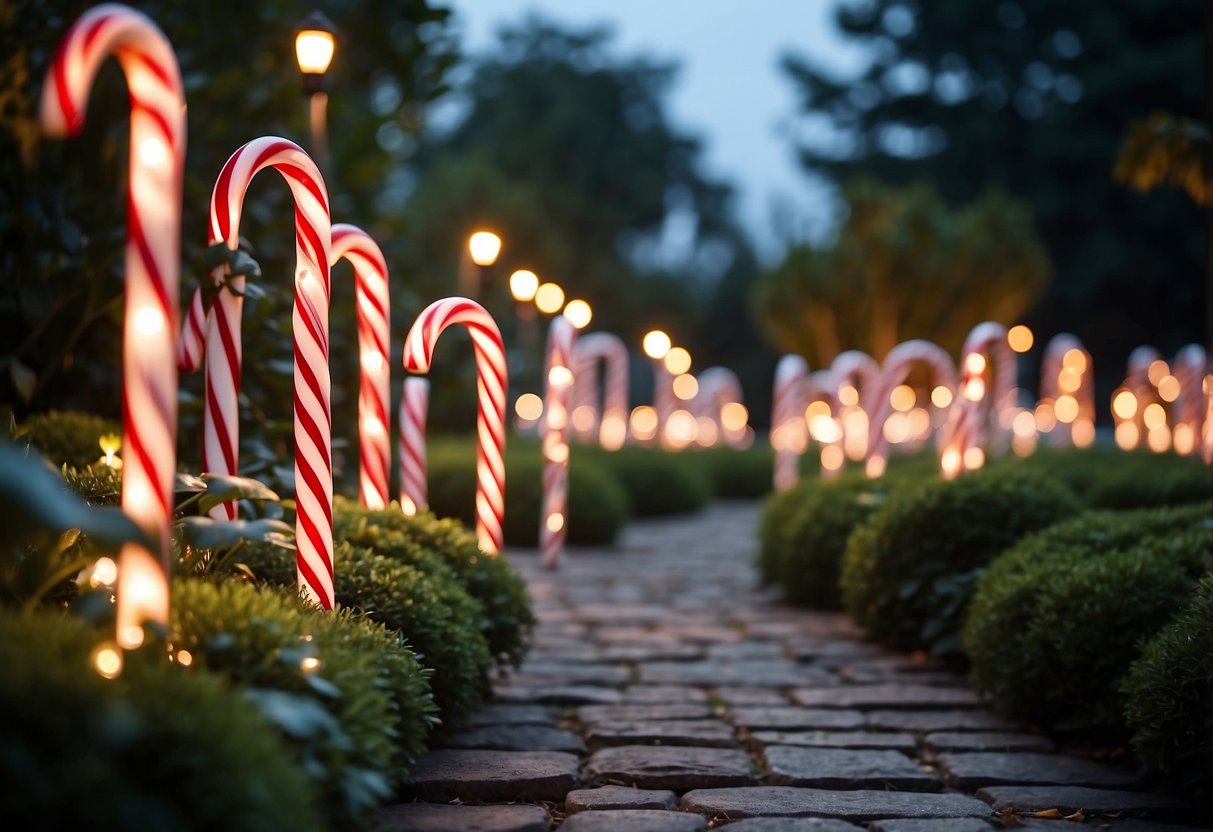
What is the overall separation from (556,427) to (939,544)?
4.09 metres

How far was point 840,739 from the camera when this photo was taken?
192 inches

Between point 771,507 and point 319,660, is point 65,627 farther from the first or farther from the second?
point 771,507

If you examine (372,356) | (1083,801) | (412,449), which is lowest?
(1083,801)

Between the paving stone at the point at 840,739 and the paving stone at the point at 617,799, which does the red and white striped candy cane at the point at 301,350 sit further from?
the paving stone at the point at 840,739

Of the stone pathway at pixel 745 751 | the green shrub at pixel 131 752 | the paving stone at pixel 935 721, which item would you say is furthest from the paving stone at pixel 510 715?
the green shrub at pixel 131 752

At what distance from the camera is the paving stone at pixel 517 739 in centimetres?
462

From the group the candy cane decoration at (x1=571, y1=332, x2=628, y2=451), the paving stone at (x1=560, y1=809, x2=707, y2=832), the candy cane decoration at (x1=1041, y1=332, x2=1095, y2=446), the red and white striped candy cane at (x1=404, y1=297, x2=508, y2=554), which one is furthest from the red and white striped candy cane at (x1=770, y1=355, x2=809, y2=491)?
the paving stone at (x1=560, y1=809, x2=707, y2=832)

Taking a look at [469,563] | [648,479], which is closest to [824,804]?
[469,563]

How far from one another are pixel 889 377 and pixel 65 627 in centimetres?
817

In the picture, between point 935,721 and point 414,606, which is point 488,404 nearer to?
point 414,606

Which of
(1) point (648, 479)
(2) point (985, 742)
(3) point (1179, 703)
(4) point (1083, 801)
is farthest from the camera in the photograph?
(1) point (648, 479)

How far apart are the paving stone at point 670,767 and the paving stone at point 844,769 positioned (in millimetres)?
128

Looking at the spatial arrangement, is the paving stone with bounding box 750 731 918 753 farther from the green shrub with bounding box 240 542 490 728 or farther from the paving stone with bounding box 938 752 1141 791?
the green shrub with bounding box 240 542 490 728

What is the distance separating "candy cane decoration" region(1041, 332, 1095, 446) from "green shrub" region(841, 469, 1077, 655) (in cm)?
1163
